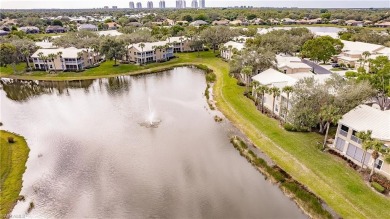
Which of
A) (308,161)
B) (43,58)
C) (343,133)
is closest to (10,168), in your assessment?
(308,161)

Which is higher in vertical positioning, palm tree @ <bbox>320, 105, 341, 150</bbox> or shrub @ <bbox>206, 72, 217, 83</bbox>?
palm tree @ <bbox>320, 105, 341, 150</bbox>

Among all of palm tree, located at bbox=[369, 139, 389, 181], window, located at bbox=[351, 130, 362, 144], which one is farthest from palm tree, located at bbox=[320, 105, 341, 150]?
palm tree, located at bbox=[369, 139, 389, 181]

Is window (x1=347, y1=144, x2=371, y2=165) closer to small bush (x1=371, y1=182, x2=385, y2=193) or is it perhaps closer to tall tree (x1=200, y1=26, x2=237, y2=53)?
small bush (x1=371, y1=182, x2=385, y2=193)

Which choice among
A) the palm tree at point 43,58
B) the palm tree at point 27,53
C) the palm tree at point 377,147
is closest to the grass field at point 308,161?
the palm tree at point 377,147

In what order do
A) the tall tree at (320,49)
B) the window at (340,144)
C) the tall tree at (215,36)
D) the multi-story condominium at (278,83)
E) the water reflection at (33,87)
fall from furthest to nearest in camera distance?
the tall tree at (215,36) < the tall tree at (320,49) < the water reflection at (33,87) < the multi-story condominium at (278,83) < the window at (340,144)

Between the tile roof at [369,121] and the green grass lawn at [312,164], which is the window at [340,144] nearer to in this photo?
the green grass lawn at [312,164]
